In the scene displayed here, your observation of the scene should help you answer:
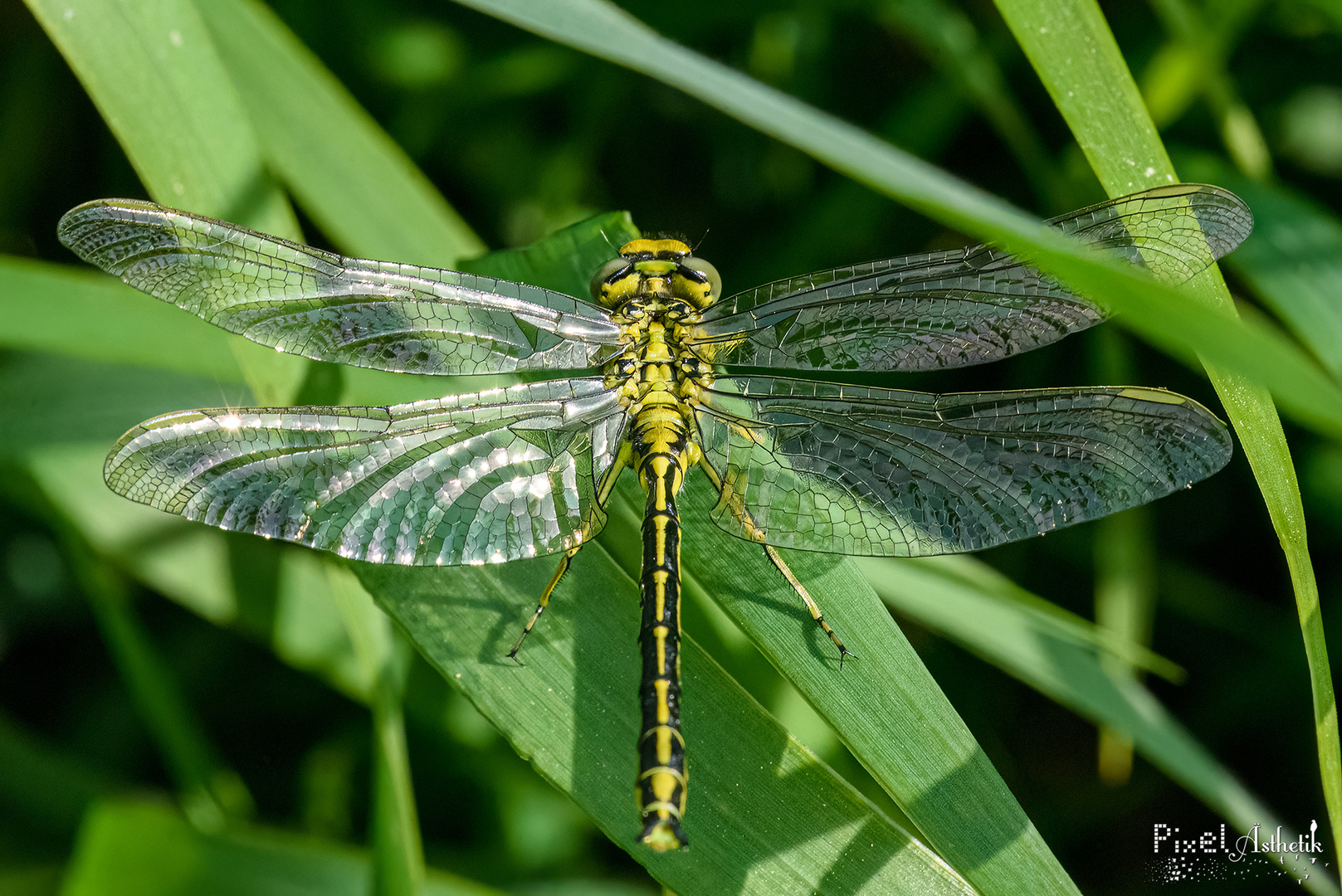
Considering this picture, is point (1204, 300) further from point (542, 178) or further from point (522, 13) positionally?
point (542, 178)

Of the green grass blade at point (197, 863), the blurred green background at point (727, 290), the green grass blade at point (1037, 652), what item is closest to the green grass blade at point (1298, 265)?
the blurred green background at point (727, 290)

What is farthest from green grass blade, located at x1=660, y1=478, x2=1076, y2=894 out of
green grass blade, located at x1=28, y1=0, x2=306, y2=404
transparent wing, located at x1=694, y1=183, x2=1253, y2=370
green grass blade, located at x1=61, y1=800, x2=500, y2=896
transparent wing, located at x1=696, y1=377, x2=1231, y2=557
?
green grass blade, located at x1=28, y1=0, x2=306, y2=404

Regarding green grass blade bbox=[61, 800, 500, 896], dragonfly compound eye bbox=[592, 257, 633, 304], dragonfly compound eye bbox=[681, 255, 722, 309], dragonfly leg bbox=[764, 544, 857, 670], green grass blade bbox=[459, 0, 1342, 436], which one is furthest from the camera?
dragonfly compound eye bbox=[681, 255, 722, 309]

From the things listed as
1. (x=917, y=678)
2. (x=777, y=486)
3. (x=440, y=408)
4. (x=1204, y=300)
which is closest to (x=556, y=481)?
(x=440, y=408)

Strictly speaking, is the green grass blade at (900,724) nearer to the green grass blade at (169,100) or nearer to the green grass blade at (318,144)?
the green grass blade at (169,100)

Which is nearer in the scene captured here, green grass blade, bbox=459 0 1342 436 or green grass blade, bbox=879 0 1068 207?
green grass blade, bbox=459 0 1342 436

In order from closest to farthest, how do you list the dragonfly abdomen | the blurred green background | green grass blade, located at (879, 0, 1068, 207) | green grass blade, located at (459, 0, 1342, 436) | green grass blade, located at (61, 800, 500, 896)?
1. green grass blade, located at (459, 0, 1342, 436)
2. the dragonfly abdomen
3. green grass blade, located at (61, 800, 500, 896)
4. the blurred green background
5. green grass blade, located at (879, 0, 1068, 207)

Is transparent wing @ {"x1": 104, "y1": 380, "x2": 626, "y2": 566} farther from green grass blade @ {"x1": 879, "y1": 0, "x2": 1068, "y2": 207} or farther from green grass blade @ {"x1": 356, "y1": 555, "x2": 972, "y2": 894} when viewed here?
green grass blade @ {"x1": 879, "y1": 0, "x2": 1068, "y2": 207}
